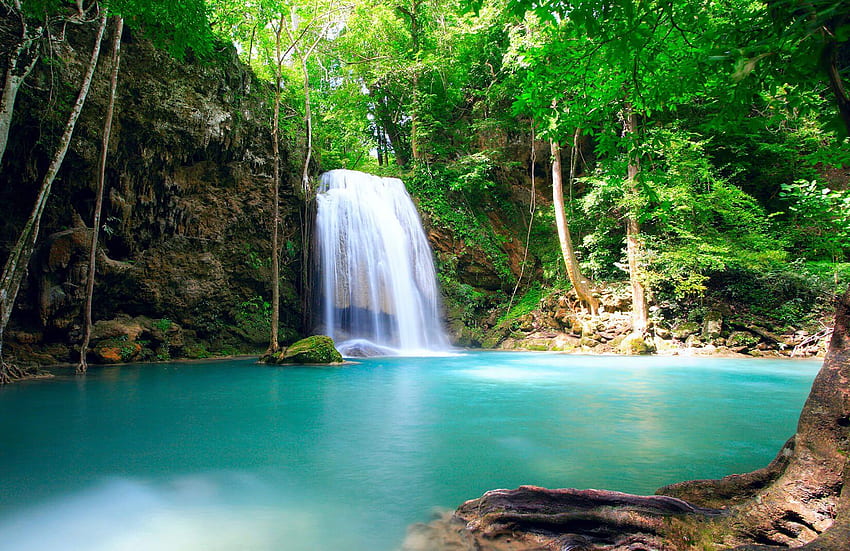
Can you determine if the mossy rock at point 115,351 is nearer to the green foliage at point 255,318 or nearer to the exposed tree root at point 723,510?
the green foliage at point 255,318

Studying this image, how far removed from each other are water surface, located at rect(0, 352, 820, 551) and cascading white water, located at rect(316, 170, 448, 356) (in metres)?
7.00

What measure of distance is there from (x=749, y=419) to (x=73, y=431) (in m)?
7.02

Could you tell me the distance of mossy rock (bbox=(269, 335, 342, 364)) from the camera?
35.2 feet

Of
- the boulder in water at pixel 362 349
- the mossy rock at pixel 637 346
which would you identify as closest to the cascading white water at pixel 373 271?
the boulder in water at pixel 362 349

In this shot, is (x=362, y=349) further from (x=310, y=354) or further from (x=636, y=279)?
(x=636, y=279)

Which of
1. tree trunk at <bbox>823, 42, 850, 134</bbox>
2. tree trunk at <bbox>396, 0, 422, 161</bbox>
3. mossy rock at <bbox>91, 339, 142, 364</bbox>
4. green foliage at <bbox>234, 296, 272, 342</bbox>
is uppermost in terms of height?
tree trunk at <bbox>396, 0, 422, 161</bbox>

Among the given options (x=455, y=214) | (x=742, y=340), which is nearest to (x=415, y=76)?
(x=455, y=214)

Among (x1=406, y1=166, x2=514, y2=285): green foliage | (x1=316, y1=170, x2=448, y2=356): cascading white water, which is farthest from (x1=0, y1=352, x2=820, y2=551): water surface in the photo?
(x1=406, y1=166, x2=514, y2=285): green foliage

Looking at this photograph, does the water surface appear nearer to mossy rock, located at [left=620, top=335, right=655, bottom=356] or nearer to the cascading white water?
mossy rock, located at [left=620, top=335, right=655, bottom=356]

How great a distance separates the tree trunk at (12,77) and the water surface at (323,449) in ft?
13.5

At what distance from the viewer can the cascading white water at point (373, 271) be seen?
48.9 feet

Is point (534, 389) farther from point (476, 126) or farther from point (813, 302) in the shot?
point (476, 126)

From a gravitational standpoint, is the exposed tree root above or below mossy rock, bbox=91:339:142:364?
below

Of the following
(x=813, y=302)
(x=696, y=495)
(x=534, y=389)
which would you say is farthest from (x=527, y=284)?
(x=696, y=495)
